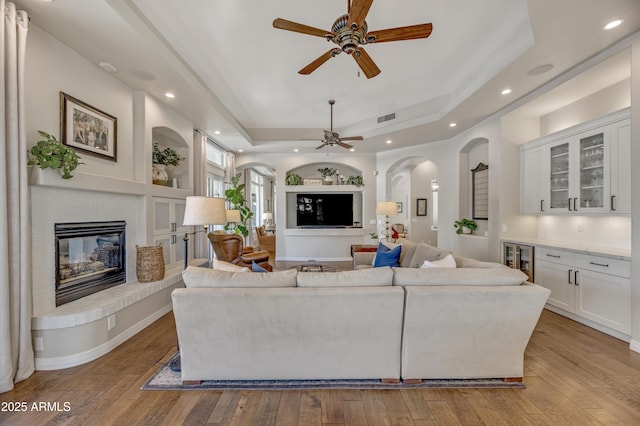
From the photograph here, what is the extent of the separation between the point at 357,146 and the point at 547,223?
4031 mm

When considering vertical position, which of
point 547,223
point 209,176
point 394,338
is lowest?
point 394,338

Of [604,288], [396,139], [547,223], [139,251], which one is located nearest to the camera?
[604,288]

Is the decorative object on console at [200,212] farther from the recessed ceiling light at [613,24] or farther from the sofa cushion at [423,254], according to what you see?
the recessed ceiling light at [613,24]

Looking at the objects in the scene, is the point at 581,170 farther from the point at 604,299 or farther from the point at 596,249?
the point at 604,299

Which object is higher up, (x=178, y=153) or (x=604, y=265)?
(x=178, y=153)

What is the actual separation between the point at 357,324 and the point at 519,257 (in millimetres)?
3542

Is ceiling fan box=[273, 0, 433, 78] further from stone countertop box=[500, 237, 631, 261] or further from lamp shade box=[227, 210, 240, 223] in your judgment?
lamp shade box=[227, 210, 240, 223]

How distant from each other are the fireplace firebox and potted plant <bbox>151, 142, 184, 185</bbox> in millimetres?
932

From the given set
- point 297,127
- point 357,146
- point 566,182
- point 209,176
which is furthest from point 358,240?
point 566,182

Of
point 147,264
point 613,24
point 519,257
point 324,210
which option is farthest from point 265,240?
point 613,24

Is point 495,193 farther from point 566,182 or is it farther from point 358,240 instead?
point 358,240

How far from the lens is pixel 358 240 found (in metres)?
7.75

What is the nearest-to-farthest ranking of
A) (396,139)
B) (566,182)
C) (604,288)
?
1. (604,288)
2. (566,182)
3. (396,139)

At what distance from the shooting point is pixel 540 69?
3.29 meters
